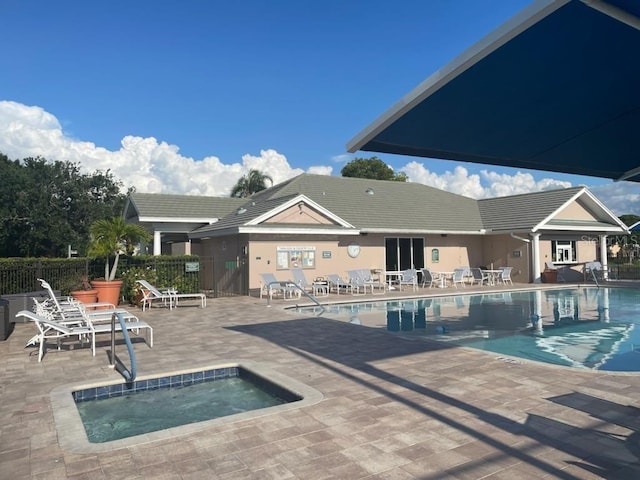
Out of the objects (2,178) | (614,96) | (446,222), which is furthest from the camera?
(2,178)

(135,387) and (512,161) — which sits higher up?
(512,161)

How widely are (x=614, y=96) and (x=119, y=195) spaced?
1958 inches

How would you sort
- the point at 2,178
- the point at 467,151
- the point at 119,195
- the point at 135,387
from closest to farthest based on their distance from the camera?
the point at 467,151
the point at 135,387
the point at 2,178
the point at 119,195

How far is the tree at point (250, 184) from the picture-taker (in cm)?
4556

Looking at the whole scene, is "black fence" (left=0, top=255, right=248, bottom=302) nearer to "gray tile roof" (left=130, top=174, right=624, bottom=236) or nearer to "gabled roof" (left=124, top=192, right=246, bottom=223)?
"gray tile roof" (left=130, top=174, right=624, bottom=236)

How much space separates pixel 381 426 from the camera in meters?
4.90

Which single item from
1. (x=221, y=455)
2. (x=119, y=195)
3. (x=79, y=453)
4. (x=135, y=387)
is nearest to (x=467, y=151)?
(x=221, y=455)

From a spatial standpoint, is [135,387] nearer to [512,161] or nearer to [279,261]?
[512,161]

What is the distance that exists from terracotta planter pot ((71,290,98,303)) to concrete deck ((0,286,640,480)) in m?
7.07

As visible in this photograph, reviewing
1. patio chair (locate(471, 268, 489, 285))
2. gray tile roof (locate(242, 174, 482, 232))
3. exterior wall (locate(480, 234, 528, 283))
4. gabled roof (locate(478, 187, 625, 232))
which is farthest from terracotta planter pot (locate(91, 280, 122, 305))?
exterior wall (locate(480, 234, 528, 283))

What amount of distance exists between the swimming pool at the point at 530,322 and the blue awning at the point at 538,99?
4800mm

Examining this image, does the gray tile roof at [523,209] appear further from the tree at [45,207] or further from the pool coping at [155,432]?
the tree at [45,207]

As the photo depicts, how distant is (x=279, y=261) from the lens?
21234mm

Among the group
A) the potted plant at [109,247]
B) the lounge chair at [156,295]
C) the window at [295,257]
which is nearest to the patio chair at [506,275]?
the window at [295,257]
